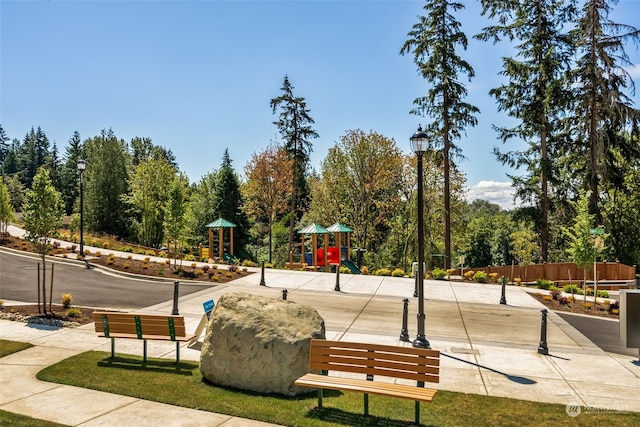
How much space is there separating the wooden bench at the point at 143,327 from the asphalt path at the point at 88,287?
5.90 meters

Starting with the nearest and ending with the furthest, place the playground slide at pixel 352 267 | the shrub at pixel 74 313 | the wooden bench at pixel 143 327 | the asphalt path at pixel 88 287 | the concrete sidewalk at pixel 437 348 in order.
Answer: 1. the concrete sidewalk at pixel 437 348
2. the wooden bench at pixel 143 327
3. the shrub at pixel 74 313
4. the asphalt path at pixel 88 287
5. the playground slide at pixel 352 267

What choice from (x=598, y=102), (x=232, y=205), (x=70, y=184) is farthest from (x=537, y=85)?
(x=70, y=184)

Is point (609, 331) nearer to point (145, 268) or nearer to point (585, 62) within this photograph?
point (145, 268)

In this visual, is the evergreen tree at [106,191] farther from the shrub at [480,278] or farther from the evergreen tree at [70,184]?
the shrub at [480,278]

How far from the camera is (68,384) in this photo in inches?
295

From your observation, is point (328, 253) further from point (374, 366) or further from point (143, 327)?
point (374, 366)

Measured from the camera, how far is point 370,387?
6.41m

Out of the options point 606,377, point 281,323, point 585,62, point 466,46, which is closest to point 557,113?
point 585,62

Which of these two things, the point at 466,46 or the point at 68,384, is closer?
the point at 68,384

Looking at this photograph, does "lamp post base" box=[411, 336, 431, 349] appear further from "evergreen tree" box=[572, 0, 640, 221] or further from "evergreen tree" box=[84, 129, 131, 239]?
"evergreen tree" box=[84, 129, 131, 239]

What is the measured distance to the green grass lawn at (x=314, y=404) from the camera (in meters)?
6.41

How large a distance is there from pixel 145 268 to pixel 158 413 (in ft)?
56.7

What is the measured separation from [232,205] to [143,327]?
4324 cm

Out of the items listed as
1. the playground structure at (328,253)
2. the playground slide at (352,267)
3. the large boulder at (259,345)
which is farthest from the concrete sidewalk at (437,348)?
the playground structure at (328,253)
